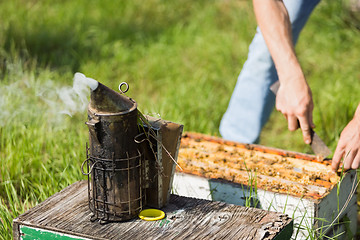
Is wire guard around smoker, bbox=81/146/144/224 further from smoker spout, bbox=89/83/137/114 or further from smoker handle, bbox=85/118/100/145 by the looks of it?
smoker spout, bbox=89/83/137/114

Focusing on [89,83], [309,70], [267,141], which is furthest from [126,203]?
[309,70]

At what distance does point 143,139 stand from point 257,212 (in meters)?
0.58

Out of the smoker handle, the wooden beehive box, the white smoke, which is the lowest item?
the wooden beehive box

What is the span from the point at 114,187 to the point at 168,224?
27 centimetres

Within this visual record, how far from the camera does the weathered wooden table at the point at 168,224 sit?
83.2 inches

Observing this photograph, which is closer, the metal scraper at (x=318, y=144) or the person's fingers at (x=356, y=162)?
the person's fingers at (x=356, y=162)

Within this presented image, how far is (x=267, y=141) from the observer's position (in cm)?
452

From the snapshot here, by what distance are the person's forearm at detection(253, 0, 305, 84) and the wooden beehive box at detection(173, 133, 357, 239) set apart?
481 mm

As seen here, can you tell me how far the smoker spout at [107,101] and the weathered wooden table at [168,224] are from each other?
18.4 inches

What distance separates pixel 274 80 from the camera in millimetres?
3633

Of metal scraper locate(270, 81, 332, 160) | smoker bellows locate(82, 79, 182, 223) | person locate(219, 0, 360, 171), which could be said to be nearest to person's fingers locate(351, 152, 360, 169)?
person locate(219, 0, 360, 171)

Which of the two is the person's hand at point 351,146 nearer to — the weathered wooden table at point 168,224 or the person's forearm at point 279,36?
the person's forearm at point 279,36

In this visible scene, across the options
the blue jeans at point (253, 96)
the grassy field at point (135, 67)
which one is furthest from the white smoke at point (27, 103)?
the blue jeans at point (253, 96)

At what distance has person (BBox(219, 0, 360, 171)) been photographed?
110 inches
